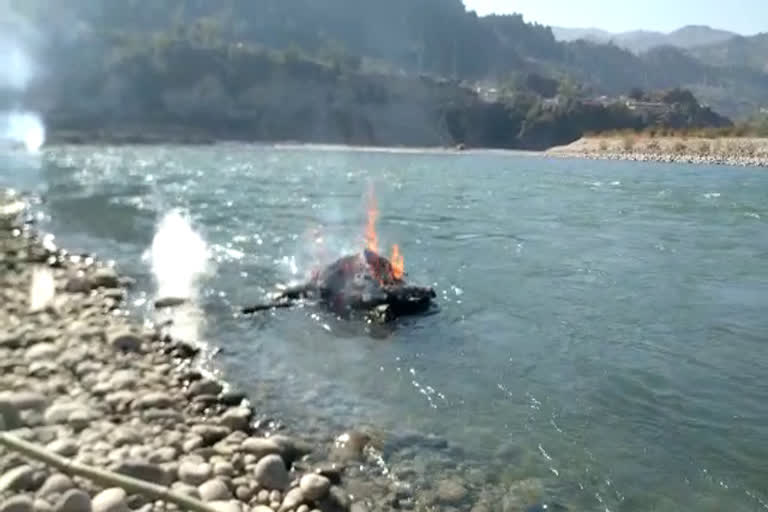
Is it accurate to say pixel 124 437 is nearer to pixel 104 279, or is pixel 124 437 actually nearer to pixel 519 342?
pixel 519 342

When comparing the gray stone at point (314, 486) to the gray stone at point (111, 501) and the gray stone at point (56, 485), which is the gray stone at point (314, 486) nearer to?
the gray stone at point (111, 501)

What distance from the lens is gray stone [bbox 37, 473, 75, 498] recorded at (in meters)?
5.43

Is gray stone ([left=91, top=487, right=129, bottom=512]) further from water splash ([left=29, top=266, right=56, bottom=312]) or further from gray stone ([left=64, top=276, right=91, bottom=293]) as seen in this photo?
gray stone ([left=64, top=276, right=91, bottom=293])

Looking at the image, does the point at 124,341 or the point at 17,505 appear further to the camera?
the point at 124,341

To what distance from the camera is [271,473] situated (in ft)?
21.7

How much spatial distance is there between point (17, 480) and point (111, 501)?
848 millimetres

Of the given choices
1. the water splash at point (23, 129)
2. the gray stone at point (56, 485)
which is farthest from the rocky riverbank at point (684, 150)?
the water splash at point (23, 129)

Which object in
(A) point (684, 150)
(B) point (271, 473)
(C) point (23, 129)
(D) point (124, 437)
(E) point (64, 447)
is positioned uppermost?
(C) point (23, 129)

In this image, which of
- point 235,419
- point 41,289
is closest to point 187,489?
point 235,419

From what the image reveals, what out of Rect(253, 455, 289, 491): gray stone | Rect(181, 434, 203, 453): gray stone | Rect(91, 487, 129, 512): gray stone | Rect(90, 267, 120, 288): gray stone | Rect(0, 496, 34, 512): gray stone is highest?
Rect(90, 267, 120, 288): gray stone

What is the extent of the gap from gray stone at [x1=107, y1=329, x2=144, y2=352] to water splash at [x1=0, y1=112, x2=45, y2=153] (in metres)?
78.4

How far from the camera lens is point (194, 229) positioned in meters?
23.2

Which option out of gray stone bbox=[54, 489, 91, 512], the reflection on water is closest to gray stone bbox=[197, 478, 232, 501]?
gray stone bbox=[54, 489, 91, 512]

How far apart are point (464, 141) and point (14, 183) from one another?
11629 centimetres
